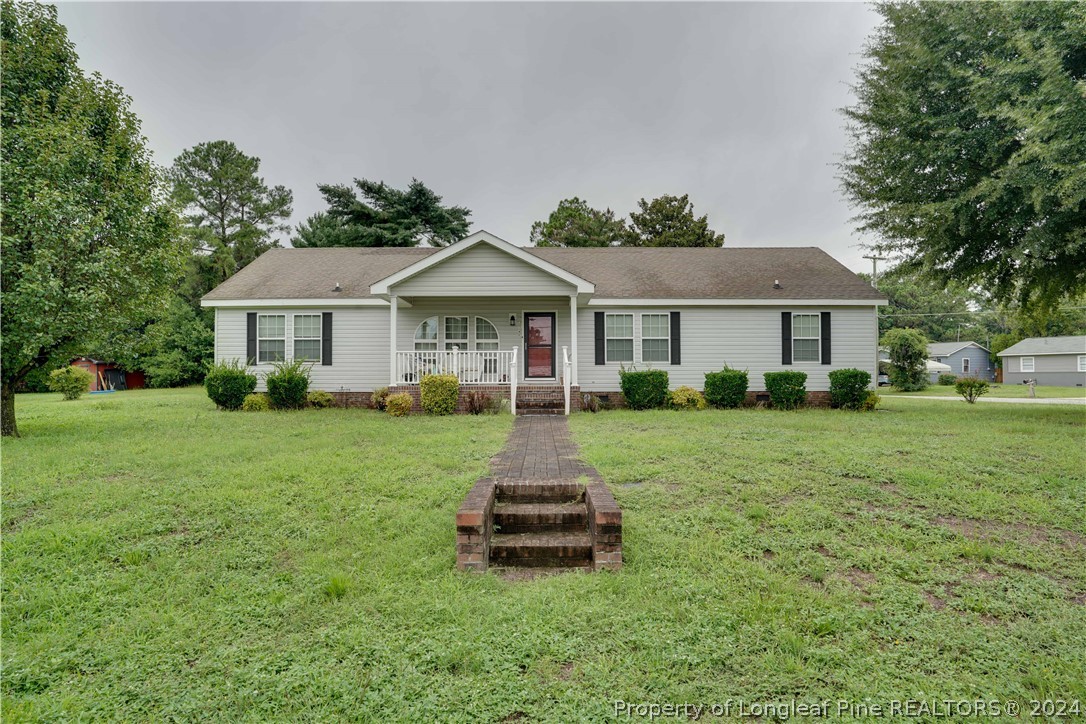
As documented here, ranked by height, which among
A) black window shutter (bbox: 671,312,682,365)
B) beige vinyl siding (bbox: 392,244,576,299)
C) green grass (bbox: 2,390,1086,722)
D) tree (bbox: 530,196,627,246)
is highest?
tree (bbox: 530,196,627,246)

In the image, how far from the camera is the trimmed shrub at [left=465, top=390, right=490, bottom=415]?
1146cm

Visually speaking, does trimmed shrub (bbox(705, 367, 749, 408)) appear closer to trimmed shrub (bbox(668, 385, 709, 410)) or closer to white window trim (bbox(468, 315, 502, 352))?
trimmed shrub (bbox(668, 385, 709, 410))

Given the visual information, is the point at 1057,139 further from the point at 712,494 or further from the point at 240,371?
the point at 240,371

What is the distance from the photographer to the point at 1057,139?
26.5ft

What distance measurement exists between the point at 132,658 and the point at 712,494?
4739 mm

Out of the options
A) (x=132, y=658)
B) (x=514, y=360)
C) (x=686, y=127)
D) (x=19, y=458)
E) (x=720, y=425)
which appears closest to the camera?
(x=132, y=658)

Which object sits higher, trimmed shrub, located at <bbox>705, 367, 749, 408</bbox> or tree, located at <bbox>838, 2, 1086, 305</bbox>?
tree, located at <bbox>838, 2, 1086, 305</bbox>

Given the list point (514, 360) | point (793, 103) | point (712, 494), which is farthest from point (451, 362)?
point (793, 103)

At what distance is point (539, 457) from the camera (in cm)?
622

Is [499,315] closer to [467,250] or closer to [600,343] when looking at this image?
[467,250]

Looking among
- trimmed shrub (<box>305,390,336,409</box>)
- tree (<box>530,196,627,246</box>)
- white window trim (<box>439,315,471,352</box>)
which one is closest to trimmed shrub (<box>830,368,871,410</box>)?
white window trim (<box>439,315,471,352</box>)

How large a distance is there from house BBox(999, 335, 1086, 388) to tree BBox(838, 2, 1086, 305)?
28.8 metres

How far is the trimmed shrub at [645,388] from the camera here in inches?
485

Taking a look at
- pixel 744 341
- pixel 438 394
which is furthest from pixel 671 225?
pixel 438 394
